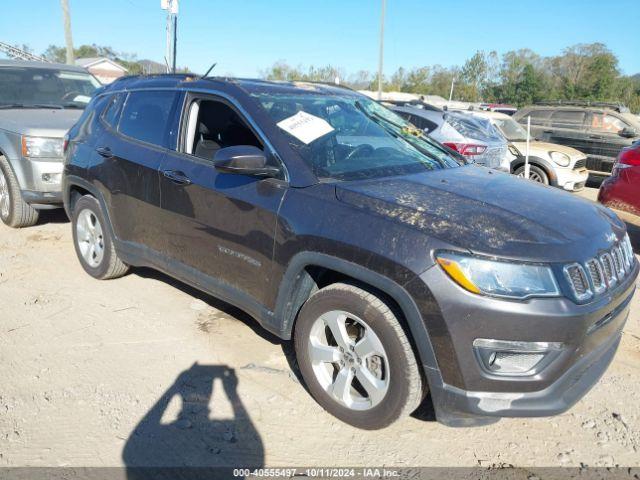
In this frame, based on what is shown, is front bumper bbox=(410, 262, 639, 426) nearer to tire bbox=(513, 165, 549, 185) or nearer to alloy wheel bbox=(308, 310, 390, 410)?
alloy wheel bbox=(308, 310, 390, 410)

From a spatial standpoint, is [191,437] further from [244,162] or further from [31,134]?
[31,134]

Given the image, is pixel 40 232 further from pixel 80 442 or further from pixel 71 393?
pixel 80 442

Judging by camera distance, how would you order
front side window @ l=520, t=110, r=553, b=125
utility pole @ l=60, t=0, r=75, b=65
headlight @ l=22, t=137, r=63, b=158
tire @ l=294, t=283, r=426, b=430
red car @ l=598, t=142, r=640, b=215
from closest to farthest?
1. tire @ l=294, t=283, r=426, b=430
2. headlight @ l=22, t=137, r=63, b=158
3. red car @ l=598, t=142, r=640, b=215
4. front side window @ l=520, t=110, r=553, b=125
5. utility pole @ l=60, t=0, r=75, b=65

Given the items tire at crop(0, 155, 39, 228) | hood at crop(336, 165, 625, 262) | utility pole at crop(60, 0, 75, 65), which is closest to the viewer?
hood at crop(336, 165, 625, 262)

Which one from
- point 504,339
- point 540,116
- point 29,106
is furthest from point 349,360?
point 540,116

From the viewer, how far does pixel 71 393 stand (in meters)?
3.02

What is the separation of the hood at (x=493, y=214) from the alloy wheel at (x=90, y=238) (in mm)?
2663

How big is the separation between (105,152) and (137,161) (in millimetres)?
496

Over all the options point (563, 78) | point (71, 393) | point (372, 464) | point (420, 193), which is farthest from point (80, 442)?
point (563, 78)

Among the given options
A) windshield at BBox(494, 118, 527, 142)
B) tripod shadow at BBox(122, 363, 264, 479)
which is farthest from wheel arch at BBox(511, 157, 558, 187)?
tripod shadow at BBox(122, 363, 264, 479)

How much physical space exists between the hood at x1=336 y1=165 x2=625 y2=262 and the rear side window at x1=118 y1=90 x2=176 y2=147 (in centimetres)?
167

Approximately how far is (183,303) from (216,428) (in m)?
1.68

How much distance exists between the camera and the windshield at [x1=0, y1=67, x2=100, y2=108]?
6.63 metres

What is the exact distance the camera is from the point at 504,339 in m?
2.22
